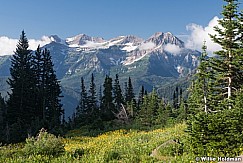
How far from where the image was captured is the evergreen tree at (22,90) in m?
45.2

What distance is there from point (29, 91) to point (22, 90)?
4.40 feet

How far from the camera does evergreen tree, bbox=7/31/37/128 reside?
45.2 meters

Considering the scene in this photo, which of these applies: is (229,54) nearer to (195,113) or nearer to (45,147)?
(195,113)

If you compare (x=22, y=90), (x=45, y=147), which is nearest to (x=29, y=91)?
(x=22, y=90)

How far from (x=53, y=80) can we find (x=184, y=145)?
44.1m

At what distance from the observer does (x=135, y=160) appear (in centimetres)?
1270

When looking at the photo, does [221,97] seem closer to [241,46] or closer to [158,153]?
[241,46]

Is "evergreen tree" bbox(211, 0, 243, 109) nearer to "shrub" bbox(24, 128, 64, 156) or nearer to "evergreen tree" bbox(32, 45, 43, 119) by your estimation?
"shrub" bbox(24, 128, 64, 156)

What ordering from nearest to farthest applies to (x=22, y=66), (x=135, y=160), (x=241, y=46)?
(x=135, y=160)
(x=241, y=46)
(x=22, y=66)

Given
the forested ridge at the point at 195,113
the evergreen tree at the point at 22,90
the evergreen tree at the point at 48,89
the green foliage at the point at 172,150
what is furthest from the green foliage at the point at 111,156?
the evergreen tree at the point at 48,89

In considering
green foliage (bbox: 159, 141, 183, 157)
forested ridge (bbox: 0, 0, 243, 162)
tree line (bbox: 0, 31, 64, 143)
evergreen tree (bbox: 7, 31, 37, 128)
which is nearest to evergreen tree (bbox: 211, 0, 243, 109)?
forested ridge (bbox: 0, 0, 243, 162)

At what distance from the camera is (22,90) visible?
46.4 metres

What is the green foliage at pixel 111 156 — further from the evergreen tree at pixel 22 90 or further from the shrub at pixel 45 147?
the evergreen tree at pixel 22 90

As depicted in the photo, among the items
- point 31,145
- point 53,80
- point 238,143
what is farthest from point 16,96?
point 238,143
